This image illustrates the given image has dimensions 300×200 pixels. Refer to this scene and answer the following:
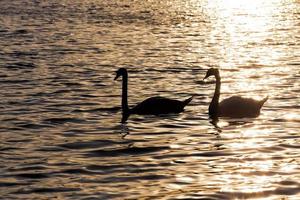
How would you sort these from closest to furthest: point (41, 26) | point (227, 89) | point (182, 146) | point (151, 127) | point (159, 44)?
point (182, 146), point (151, 127), point (227, 89), point (159, 44), point (41, 26)

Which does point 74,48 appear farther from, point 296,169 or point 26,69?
point 296,169

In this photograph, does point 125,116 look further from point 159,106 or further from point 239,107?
point 239,107

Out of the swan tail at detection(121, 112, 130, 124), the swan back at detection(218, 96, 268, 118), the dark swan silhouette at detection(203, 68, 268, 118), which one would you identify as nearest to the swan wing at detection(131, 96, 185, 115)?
the swan tail at detection(121, 112, 130, 124)

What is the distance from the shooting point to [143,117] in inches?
938

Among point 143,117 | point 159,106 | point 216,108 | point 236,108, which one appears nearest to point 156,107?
point 159,106

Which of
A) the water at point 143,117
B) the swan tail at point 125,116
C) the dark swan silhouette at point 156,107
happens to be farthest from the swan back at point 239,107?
the swan tail at point 125,116

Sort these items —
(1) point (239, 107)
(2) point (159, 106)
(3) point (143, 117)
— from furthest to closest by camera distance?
(3) point (143, 117) < (2) point (159, 106) < (1) point (239, 107)

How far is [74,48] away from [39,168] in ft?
86.1

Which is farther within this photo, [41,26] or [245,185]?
[41,26]

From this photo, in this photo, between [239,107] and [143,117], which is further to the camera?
[143,117]

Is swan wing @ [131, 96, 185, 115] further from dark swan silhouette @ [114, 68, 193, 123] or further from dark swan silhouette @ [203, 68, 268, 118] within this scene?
dark swan silhouette @ [203, 68, 268, 118]

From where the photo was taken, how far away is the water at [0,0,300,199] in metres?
15.8

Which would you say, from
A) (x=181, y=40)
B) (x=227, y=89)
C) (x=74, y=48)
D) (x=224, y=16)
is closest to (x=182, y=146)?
(x=227, y=89)

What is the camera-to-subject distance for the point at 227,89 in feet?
95.9
